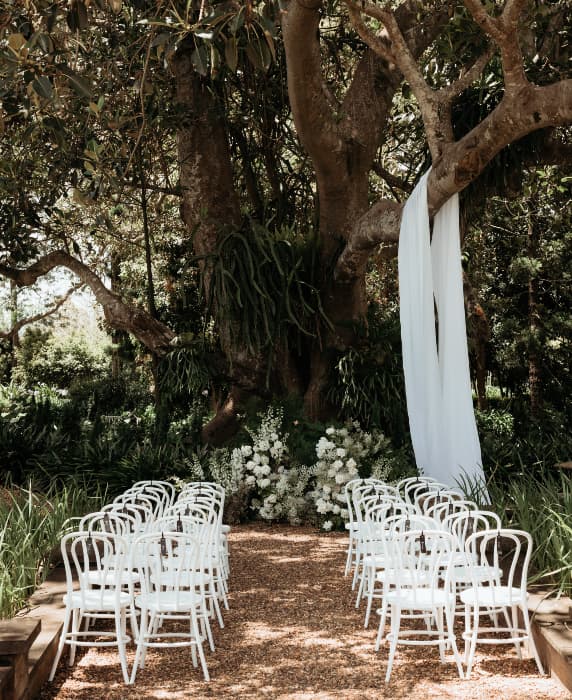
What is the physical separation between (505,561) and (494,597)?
1.31m

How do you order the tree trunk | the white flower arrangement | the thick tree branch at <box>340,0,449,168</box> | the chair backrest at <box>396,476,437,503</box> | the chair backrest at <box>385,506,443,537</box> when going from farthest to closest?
the tree trunk < the thick tree branch at <box>340,0,449,168</box> < the white flower arrangement < the chair backrest at <box>396,476,437,503</box> < the chair backrest at <box>385,506,443,537</box>

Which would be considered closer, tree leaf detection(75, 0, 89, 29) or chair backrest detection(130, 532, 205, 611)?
tree leaf detection(75, 0, 89, 29)

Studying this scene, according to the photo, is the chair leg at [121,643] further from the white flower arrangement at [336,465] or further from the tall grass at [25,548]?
the white flower arrangement at [336,465]

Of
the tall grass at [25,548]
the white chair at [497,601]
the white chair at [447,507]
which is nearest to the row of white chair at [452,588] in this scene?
the white chair at [497,601]

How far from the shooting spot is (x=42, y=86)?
4.12 m

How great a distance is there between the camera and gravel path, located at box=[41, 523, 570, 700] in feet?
14.5

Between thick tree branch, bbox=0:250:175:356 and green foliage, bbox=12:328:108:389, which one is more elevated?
green foliage, bbox=12:328:108:389

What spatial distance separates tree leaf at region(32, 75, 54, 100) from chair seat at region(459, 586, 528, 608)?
339cm

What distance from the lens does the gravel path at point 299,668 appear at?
14.5 ft

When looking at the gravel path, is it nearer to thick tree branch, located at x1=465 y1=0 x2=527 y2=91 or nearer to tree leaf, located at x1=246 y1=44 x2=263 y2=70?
tree leaf, located at x1=246 y1=44 x2=263 y2=70

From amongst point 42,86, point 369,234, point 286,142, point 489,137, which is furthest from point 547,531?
point 286,142

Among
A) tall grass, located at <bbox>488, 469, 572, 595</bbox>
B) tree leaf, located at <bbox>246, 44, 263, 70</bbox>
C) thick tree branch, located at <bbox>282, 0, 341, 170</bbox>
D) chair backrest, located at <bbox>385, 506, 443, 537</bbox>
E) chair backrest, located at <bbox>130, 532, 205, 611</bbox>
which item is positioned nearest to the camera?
tree leaf, located at <bbox>246, 44, 263, 70</bbox>

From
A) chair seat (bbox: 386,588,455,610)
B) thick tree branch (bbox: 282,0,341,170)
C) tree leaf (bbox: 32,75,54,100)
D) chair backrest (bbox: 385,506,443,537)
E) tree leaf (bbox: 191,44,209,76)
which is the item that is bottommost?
chair seat (bbox: 386,588,455,610)

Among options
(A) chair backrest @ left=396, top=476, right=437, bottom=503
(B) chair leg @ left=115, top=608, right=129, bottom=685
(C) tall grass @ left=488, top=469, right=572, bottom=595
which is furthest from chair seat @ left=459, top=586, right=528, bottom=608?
(A) chair backrest @ left=396, top=476, right=437, bottom=503
